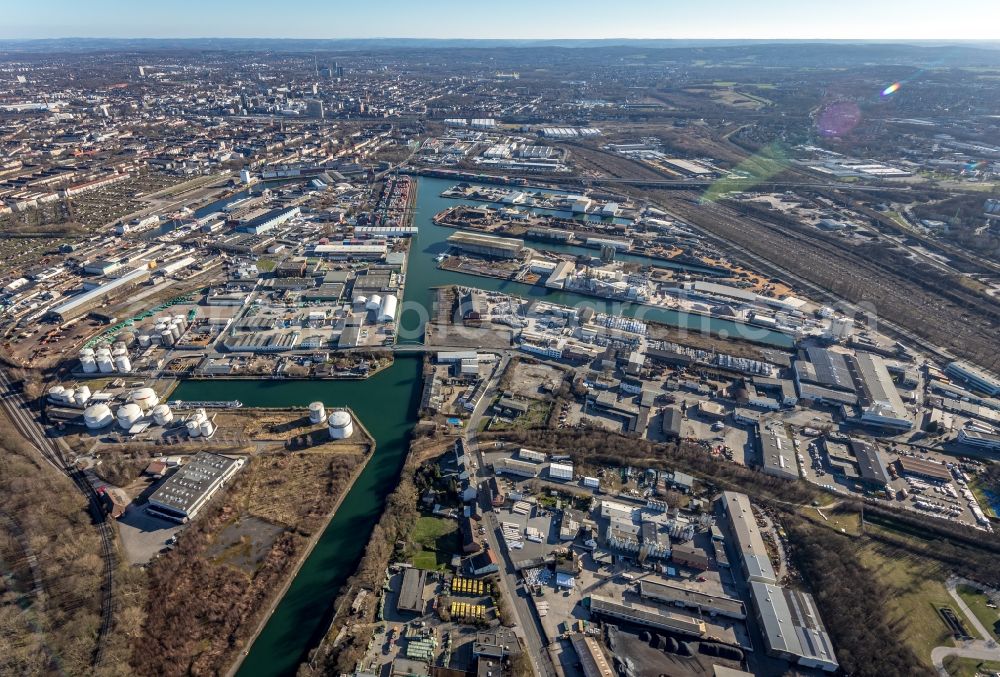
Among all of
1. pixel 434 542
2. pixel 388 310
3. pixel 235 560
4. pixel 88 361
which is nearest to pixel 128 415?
pixel 88 361

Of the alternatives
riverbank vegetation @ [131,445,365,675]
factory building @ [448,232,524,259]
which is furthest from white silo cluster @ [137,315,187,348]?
factory building @ [448,232,524,259]

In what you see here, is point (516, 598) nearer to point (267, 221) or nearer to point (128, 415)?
point (128, 415)

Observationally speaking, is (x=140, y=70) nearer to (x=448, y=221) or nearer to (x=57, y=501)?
(x=448, y=221)

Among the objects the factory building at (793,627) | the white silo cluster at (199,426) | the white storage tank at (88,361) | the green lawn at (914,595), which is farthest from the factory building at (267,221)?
the green lawn at (914,595)

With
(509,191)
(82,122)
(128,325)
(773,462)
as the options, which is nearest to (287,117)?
(82,122)

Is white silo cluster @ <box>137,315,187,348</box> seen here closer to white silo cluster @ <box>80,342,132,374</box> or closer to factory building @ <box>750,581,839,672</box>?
white silo cluster @ <box>80,342,132,374</box>

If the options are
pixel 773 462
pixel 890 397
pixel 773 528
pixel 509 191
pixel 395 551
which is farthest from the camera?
pixel 509 191
